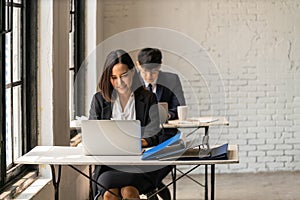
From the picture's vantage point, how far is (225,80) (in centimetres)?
807

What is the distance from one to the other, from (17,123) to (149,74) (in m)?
1.78

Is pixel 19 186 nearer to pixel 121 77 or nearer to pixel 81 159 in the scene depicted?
pixel 81 159

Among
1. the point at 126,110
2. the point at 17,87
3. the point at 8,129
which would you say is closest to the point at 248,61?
the point at 126,110

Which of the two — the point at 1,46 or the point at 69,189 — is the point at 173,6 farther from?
the point at 1,46

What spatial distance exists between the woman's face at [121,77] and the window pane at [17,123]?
620mm

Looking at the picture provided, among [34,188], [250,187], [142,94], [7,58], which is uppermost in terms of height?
[7,58]

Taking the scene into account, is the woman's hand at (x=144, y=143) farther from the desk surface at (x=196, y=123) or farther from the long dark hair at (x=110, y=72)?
the desk surface at (x=196, y=123)

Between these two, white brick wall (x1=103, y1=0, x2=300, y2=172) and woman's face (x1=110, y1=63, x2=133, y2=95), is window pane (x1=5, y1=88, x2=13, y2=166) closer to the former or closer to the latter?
woman's face (x1=110, y1=63, x2=133, y2=95)

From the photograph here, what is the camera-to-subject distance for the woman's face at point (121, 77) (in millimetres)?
4652

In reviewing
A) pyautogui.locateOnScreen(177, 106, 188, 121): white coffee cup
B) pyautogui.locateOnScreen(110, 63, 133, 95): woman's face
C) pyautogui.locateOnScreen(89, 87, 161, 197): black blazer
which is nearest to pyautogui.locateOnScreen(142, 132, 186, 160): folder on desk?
pyautogui.locateOnScreen(89, 87, 161, 197): black blazer

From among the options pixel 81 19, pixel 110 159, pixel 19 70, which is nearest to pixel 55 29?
pixel 19 70

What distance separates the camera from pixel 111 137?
159 inches

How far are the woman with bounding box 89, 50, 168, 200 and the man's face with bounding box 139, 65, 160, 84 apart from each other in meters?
1.27

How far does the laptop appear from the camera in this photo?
399cm
